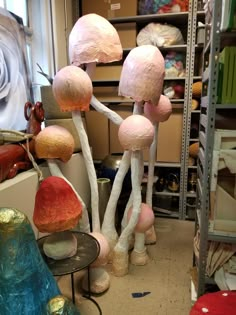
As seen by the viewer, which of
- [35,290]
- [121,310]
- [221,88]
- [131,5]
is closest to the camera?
[35,290]

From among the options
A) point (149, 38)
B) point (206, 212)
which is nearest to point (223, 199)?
point (206, 212)

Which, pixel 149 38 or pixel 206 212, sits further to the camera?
pixel 149 38

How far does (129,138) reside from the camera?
1.47m

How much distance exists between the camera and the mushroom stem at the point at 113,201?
1.69 meters

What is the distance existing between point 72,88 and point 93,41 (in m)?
0.30

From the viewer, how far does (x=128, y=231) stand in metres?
1.69

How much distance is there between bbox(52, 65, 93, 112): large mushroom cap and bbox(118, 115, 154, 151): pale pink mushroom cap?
0.28m

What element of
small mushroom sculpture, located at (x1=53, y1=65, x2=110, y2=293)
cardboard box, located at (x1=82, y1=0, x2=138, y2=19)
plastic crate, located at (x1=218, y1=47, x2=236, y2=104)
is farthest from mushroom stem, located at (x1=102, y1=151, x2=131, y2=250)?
cardboard box, located at (x1=82, y1=0, x2=138, y2=19)

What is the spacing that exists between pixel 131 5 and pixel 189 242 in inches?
82.4

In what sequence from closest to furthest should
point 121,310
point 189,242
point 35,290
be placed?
point 35,290 → point 121,310 → point 189,242

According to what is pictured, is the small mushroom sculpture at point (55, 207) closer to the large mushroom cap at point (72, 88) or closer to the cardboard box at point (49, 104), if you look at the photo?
the large mushroom cap at point (72, 88)

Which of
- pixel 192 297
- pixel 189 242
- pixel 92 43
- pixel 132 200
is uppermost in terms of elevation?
pixel 92 43

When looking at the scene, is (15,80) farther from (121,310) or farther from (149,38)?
(121,310)

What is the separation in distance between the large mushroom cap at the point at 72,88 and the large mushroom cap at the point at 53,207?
1.78 feet
